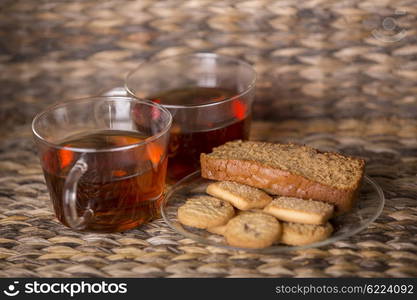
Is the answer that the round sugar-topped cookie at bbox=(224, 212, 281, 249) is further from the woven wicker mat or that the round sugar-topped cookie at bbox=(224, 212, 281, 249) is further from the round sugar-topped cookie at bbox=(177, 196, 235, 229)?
the woven wicker mat

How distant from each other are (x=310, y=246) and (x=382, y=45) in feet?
1.45

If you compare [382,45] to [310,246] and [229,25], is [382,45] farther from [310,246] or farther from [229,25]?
[310,246]

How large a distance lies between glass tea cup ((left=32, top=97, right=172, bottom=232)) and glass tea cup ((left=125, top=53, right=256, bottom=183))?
0.15ft

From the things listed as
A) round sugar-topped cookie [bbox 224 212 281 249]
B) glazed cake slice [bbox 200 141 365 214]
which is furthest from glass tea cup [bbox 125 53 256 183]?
round sugar-topped cookie [bbox 224 212 281 249]

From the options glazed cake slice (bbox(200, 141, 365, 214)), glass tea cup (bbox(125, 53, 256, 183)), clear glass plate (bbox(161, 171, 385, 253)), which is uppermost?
glass tea cup (bbox(125, 53, 256, 183))

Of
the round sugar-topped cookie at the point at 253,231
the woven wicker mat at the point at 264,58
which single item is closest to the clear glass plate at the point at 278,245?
the round sugar-topped cookie at the point at 253,231

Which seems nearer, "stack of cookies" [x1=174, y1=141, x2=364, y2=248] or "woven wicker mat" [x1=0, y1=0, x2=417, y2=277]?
"stack of cookies" [x1=174, y1=141, x2=364, y2=248]

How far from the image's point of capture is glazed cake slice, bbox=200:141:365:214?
2.69 feet

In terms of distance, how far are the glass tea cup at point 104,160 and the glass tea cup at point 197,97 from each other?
0.05 metres

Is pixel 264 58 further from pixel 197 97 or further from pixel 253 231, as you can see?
pixel 253 231

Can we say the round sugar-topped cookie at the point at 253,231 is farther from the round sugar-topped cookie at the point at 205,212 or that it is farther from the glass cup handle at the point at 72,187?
the glass cup handle at the point at 72,187

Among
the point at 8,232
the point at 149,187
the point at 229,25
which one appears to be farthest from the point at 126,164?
the point at 229,25

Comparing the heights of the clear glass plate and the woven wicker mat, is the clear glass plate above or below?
below

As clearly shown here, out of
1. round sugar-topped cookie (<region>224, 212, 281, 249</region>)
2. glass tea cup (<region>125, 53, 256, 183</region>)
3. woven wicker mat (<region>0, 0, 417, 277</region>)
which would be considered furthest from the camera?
woven wicker mat (<region>0, 0, 417, 277</region>)
